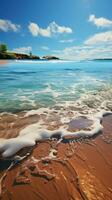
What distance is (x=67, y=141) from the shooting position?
4.38 meters

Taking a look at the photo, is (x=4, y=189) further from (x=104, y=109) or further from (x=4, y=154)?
(x=104, y=109)

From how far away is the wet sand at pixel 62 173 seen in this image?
2.79m

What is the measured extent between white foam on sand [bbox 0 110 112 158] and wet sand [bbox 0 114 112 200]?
24 centimetres

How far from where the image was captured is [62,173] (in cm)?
322

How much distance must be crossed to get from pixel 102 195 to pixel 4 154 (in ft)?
7.13

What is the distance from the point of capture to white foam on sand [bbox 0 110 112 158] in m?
4.01

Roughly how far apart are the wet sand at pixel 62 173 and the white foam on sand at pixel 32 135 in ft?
0.78

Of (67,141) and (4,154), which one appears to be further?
(67,141)

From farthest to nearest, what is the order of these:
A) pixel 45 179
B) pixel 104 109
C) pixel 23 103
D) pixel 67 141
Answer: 1. pixel 23 103
2. pixel 104 109
3. pixel 67 141
4. pixel 45 179

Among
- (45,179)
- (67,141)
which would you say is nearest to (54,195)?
(45,179)

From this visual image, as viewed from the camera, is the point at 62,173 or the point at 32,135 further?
the point at 32,135

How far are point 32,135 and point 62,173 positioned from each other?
167 centimetres

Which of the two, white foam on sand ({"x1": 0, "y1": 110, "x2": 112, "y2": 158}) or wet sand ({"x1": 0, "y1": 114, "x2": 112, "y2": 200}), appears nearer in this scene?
wet sand ({"x1": 0, "y1": 114, "x2": 112, "y2": 200})

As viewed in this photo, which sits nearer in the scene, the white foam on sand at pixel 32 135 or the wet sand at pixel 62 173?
the wet sand at pixel 62 173
